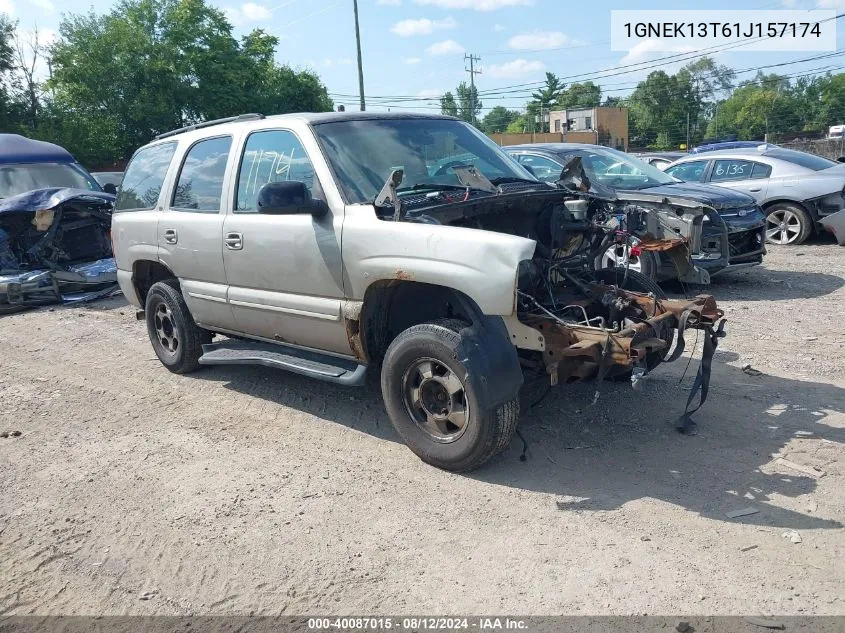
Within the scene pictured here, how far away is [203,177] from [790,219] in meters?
9.78

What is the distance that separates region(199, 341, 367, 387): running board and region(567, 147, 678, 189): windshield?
5.58 meters

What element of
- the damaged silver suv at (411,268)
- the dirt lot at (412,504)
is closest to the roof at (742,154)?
the dirt lot at (412,504)

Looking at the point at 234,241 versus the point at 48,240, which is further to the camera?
the point at 48,240

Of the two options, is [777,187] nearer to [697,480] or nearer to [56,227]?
[697,480]

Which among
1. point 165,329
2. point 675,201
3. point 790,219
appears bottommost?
point 165,329

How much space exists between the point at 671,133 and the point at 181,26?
5339cm

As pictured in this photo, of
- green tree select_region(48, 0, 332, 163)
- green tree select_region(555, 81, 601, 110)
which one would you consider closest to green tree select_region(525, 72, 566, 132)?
green tree select_region(555, 81, 601, 110)

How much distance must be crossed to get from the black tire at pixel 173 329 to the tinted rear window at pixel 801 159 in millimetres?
9895

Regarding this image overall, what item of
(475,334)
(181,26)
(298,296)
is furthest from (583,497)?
(181,26)

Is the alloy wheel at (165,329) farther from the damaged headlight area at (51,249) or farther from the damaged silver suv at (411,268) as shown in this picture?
the damaged headlight area at (51,249)

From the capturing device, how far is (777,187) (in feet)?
38.2

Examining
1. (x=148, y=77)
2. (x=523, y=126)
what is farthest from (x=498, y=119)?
(x=148, y=77)

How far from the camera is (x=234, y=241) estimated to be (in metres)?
5.25

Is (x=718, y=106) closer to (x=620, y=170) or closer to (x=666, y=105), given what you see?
(x=666, y=105)
